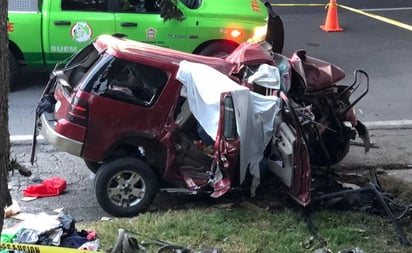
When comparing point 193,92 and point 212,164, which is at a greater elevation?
point 193,92

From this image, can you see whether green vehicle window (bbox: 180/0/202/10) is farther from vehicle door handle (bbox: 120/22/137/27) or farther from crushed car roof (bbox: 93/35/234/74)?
crushed car roof (bbox: 93/35/234/74)

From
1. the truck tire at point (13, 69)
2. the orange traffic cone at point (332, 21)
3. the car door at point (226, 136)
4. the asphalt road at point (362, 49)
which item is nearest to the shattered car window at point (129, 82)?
the car door at point (226, 136)

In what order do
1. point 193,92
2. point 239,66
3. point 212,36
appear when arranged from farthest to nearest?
1. point 212,36
2. point 239,66
3. point 193,92

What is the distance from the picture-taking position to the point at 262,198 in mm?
6879

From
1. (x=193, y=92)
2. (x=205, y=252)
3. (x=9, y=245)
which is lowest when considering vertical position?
(x=205, y=252)

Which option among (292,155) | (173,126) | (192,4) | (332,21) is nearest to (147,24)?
(192,4)

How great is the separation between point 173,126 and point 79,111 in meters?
0.86

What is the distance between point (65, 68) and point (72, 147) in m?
0.98

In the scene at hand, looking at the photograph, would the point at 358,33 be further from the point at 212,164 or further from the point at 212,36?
the point at 212,164

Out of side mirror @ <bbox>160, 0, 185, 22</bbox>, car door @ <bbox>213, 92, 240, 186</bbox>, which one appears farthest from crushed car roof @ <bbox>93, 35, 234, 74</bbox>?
side mirror @ <bbox>160, 0, 185, 22</bbox>

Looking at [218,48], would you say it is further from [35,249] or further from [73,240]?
[35,249]

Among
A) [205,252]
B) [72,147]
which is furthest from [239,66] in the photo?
[205,252]

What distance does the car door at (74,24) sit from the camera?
10.4 m

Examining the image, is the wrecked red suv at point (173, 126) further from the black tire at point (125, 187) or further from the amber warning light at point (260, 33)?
the amber warning light at point (260, 33)
